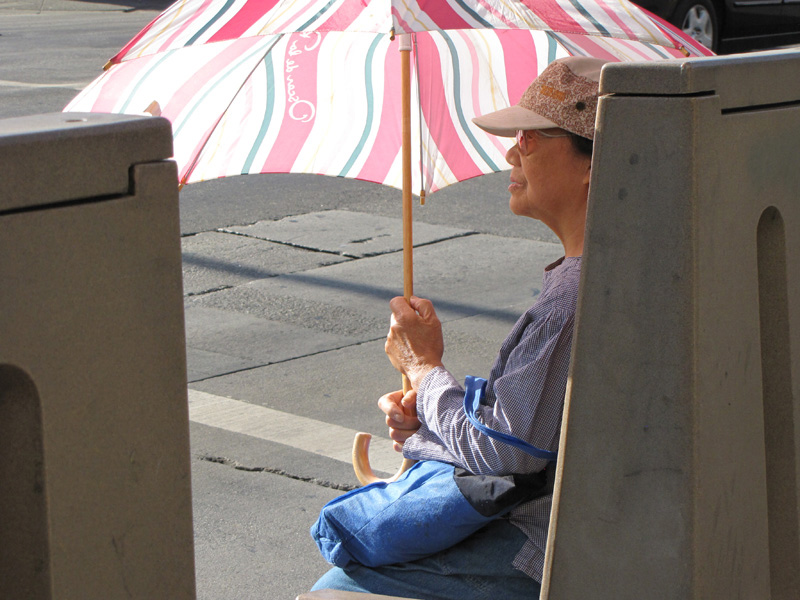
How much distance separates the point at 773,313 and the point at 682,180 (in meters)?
0.43

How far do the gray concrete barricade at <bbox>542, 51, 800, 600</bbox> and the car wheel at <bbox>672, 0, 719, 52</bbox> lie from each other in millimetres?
12681

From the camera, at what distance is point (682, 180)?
1728 mm

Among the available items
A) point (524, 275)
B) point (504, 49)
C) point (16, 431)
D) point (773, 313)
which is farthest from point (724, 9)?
point (16, 431)

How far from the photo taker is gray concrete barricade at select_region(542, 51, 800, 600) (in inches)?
68.6

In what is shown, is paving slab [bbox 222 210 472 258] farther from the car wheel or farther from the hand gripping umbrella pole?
the car wheel

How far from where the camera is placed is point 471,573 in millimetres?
2256

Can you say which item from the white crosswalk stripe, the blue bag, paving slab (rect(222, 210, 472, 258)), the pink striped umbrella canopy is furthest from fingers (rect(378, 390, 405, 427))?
paving slab (rect(222, 210, 472, 258))

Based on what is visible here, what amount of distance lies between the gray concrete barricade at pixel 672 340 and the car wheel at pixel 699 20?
12.7 meters

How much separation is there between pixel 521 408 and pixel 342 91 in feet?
5.22

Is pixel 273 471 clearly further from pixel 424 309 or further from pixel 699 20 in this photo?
pixel 699 20

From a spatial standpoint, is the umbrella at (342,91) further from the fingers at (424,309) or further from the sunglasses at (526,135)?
the sunglasses at (526,135)

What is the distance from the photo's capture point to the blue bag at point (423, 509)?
216cm

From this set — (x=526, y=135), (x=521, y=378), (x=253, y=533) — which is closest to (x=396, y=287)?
(x=253, y=533)

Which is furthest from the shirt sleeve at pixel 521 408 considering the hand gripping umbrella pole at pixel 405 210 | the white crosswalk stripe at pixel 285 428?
the white crosswalk stripe at pixel 285 428
